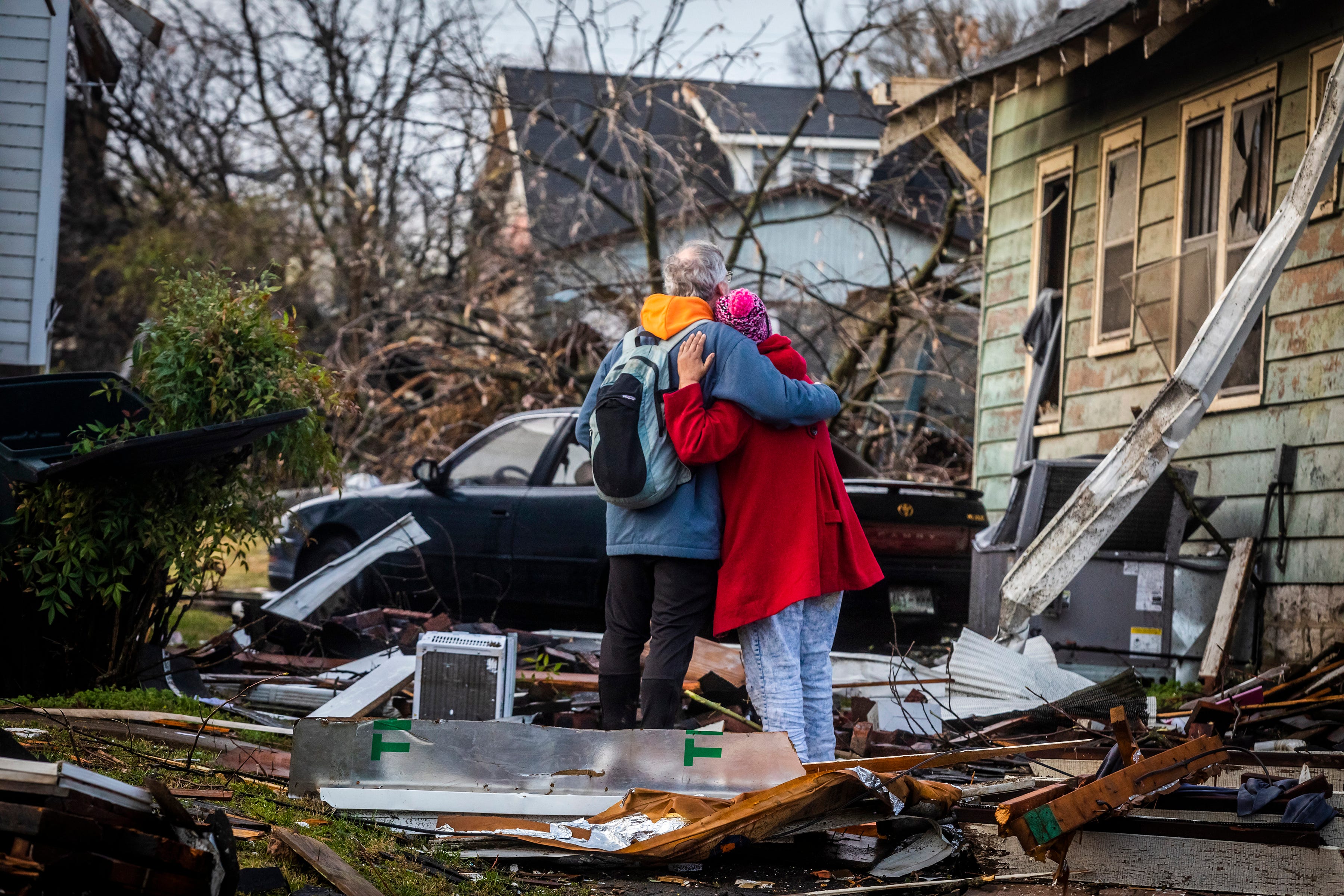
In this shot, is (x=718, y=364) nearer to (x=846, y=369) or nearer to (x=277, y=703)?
(x=277, y=703)

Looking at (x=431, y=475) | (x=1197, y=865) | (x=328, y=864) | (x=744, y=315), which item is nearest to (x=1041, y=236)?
(x=431, y=475)

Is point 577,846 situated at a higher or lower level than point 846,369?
lower

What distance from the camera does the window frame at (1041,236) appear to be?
9.50 m

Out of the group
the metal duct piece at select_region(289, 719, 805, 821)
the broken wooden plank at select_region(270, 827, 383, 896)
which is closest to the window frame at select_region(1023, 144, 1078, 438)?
the metal duct piece at select_region(289, 719, 805, 821)

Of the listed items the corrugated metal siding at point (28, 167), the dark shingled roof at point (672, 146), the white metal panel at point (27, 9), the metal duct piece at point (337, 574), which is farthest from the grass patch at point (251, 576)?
the metal duct piece at point (337, 574)

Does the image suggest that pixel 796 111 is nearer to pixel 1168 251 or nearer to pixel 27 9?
pixel 1168 251

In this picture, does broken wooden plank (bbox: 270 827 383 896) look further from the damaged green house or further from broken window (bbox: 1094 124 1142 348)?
broken window (bbox: 1094 124 1142 348)

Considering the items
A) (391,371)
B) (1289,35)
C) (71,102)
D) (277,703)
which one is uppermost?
(71,102)

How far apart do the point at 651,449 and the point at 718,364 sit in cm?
37

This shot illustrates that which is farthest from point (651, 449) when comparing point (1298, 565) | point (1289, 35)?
point (1289, 35)

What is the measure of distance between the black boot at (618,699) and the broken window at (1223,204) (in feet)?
15.4

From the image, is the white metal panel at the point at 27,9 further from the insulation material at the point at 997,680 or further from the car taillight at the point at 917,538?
the insulation material at the point at 997,680

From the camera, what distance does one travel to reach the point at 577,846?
3.35m

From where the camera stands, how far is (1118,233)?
8.96 m
